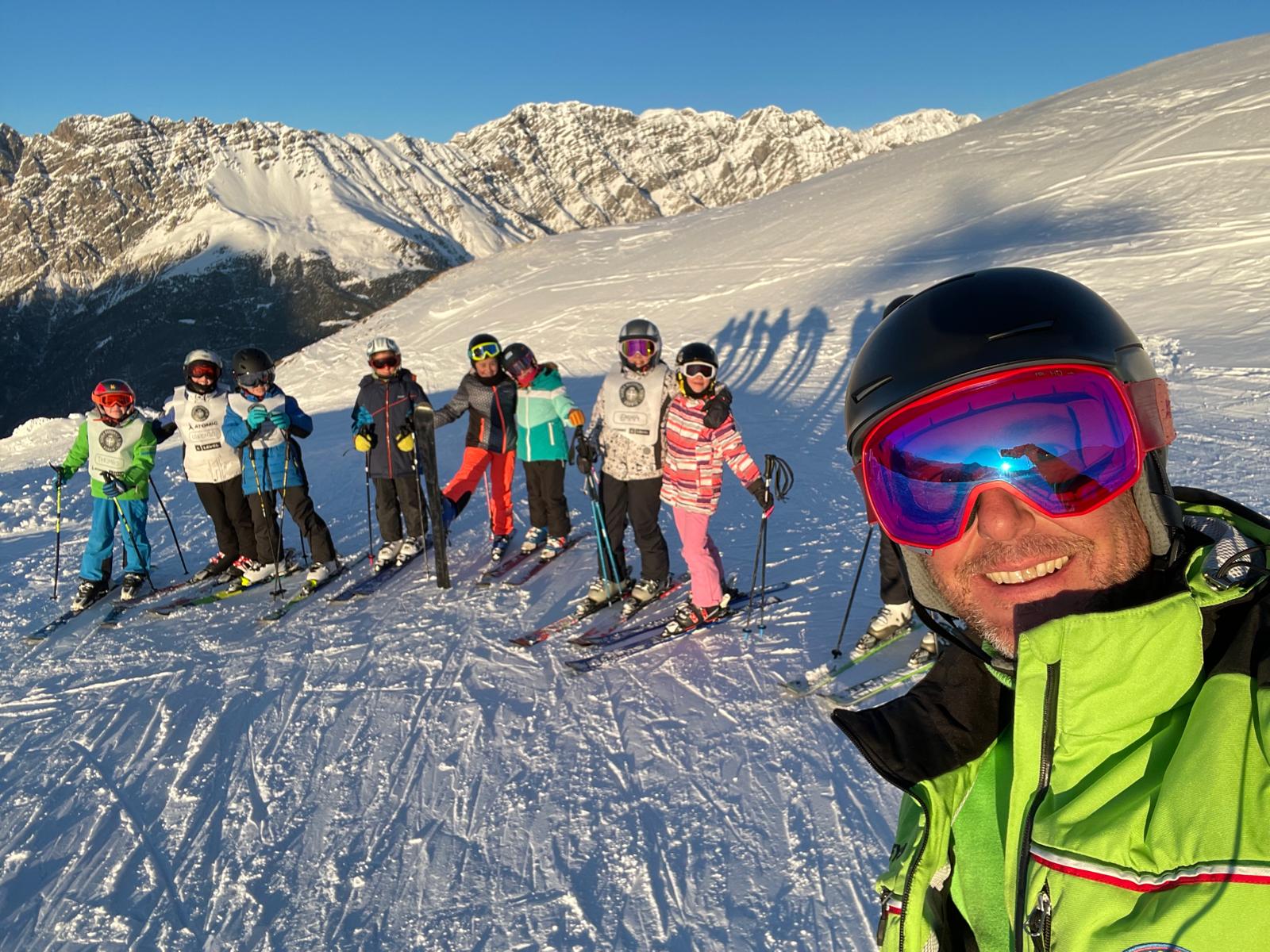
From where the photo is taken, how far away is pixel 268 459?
6.96 metres

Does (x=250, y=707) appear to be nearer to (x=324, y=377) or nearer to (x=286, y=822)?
(x=286, y=822)

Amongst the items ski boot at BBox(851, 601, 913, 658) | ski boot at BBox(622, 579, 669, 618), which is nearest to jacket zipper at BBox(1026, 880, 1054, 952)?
ski boot at BBox(851, 601, 913, 658)

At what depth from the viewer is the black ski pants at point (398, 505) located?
7.52 meters

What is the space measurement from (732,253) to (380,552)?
1643 centimetres

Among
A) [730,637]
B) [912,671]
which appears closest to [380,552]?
[730,637]

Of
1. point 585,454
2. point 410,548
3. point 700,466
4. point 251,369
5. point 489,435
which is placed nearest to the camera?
point 700,466

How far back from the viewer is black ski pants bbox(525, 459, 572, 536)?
7305 mm

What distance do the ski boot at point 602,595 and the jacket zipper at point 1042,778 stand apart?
202 inches

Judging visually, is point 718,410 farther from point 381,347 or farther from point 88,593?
point 88,593

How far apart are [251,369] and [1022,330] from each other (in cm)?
678

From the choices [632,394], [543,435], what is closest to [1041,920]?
[632,394]

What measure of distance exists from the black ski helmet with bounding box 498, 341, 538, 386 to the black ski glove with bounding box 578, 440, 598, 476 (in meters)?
1.29

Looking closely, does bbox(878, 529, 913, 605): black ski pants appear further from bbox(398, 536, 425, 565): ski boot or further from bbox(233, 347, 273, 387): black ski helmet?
bbox(233, 347, 273, 387): black ski helmet

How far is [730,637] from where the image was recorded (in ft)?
18.0
